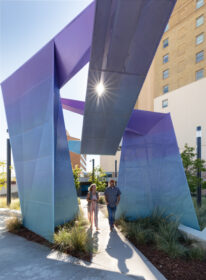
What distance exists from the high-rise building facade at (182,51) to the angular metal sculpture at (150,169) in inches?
765

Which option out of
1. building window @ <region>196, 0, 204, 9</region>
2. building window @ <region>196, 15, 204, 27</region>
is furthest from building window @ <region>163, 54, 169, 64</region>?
building window @ <region>196, 0, 204, 9</region>

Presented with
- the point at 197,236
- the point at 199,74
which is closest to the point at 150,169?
the point at 197,236

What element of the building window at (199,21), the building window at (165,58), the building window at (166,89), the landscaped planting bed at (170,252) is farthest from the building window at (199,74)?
the landscaped planting bed at (170,252)

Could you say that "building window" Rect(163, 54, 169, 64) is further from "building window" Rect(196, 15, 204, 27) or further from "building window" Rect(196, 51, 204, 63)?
"building window" Rect(196, 15, 204, 27)

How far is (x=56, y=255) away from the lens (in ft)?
14.9

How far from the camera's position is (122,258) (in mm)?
4520

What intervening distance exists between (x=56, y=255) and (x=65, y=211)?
2162 millimetres

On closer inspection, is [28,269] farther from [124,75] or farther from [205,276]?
[124,75]

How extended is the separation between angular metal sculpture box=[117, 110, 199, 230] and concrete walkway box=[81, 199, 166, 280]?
7.87 feet

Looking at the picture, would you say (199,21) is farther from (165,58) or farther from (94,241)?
(94,241)

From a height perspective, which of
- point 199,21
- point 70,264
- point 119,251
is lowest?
point 119,251

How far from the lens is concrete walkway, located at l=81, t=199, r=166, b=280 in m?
3.88

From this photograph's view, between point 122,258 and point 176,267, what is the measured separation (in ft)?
3.76

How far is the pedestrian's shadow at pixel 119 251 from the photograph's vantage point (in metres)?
4.18
